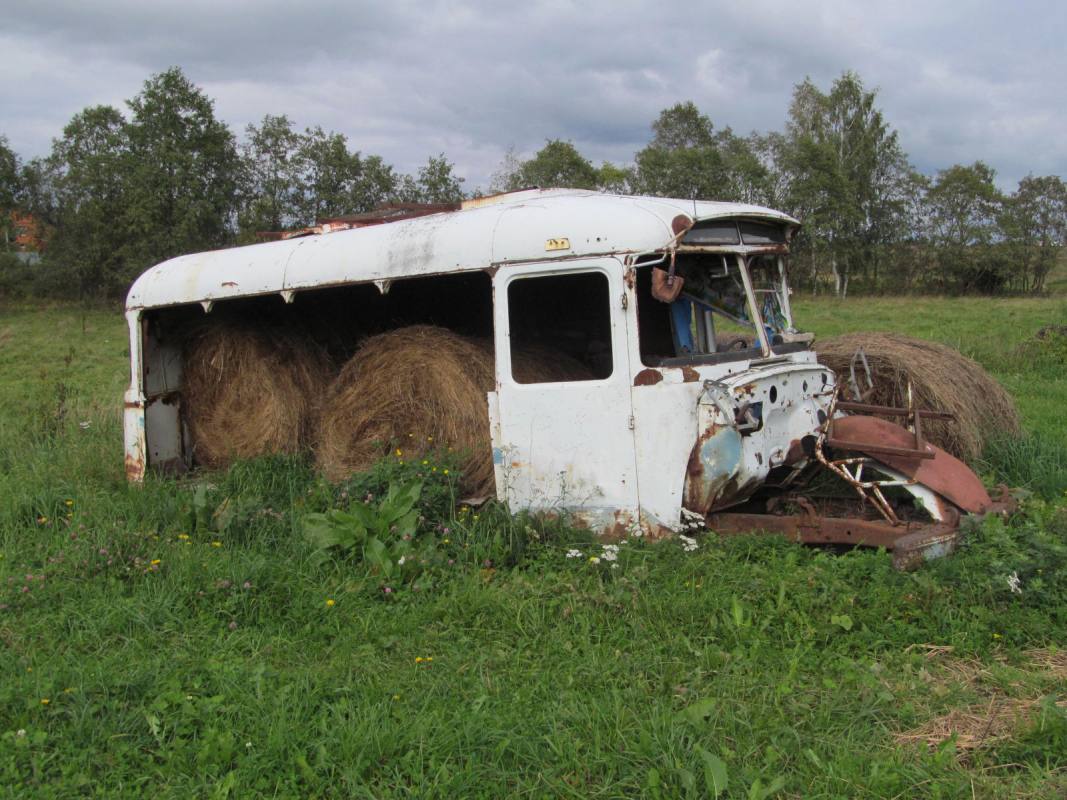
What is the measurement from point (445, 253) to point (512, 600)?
2.38 meters

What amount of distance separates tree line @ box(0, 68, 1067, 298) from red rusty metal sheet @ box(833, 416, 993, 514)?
934 inches

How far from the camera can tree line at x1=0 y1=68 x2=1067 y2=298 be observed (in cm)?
3114

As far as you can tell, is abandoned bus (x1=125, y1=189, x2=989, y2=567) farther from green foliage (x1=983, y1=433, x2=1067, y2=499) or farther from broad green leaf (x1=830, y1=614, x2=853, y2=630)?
green foliage (x1=983, y1=433, x2=1067, y2=499)

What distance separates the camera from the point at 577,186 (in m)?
31.9

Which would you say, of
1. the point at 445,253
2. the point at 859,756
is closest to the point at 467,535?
the point at 445,253

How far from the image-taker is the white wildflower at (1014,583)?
4.28 m

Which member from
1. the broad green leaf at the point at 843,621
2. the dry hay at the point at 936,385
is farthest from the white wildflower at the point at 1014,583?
the dry hay at the point at 936,385

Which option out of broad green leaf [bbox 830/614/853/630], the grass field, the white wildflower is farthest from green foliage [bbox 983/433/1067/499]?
broad green leaf [bbox 830/614/853/630]

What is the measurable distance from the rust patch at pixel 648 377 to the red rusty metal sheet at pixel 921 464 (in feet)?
4.06

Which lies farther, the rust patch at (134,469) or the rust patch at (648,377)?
the rust patch at (134,469)

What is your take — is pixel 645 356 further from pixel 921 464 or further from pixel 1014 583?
pixel 1014 583

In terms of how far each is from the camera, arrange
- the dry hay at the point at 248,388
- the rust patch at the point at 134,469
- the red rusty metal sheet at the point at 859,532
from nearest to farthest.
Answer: the red rusty metal sheet at the point at 859,532
the dry hay at the point at 248,388
the rust patch at the point at 134,469

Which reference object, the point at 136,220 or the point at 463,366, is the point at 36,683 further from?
the point at 136,220

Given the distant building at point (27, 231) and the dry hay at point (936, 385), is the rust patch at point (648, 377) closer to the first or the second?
the dry hay at point (936, 385)
